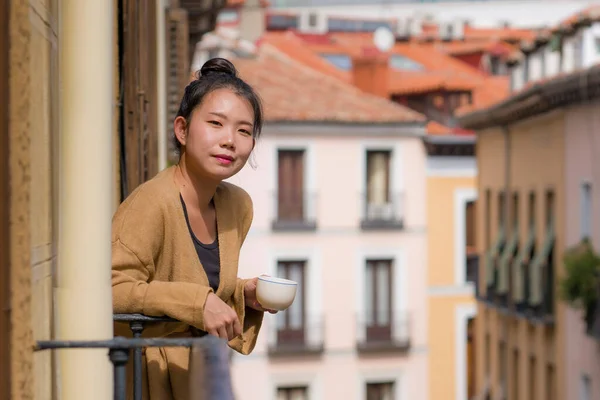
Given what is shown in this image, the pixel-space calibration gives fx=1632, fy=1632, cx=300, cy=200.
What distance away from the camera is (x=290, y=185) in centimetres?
3716

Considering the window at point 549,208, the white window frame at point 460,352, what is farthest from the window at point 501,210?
the white window frame at point 460,352

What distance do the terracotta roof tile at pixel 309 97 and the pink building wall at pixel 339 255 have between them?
41 cm

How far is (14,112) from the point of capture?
3.02 meters

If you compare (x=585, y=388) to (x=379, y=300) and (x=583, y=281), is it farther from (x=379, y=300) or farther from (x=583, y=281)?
(x=379, y=300)

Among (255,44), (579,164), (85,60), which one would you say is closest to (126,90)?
(85,60)

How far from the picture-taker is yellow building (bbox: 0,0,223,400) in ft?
9.88

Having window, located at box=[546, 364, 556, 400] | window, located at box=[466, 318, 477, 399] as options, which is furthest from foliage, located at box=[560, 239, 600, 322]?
window, located at box=[466, 318, 477, 399]

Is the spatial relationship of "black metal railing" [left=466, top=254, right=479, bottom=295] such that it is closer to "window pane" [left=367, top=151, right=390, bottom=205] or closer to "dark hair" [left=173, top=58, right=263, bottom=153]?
"window pane" [left=367, top=151, right=390, bottom=205]

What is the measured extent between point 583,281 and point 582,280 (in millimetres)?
21

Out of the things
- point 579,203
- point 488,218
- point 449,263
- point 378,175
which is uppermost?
point 378,175

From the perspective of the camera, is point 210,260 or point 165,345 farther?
point 210,260

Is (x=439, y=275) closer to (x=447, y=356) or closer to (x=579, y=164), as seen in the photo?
(x=447, y=356)

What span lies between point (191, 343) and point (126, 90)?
2.69m

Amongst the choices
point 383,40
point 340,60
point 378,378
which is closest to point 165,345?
point 378,378
